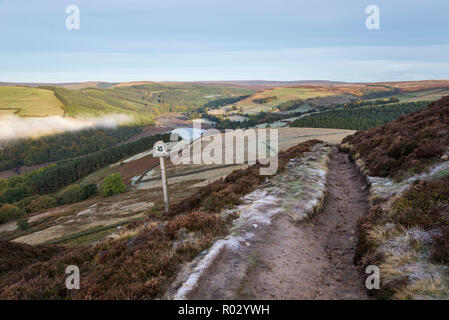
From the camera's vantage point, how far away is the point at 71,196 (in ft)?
300

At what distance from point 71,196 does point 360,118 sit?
5950 inches

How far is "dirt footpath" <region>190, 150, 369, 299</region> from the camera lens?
6250 millimetres

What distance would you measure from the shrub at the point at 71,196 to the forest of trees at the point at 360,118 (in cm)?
11235

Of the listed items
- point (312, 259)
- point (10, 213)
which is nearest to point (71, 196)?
point (10, 213)

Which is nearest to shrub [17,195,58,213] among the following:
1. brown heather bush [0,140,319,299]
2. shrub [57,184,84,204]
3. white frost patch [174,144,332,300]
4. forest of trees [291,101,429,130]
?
shrub [57,184,84,204]

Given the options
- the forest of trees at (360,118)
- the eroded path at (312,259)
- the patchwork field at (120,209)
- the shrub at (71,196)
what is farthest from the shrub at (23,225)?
the forest of trees at (360,118)

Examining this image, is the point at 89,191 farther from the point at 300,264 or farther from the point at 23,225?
the point at 300,264

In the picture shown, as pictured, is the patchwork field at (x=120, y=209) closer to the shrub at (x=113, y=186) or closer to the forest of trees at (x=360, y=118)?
the shrub at (x=113, y=186)

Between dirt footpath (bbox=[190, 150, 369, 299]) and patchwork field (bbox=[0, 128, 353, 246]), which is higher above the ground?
dirt footpath (bbox=[190, 150, 369, 299])

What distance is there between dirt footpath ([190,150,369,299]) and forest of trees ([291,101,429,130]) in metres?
132

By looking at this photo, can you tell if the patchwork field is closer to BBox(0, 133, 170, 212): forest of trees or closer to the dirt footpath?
the dirt footpath

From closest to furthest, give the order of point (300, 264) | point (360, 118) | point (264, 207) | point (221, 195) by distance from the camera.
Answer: point (300, 264)
point (264, 207)
point (221, 195)
point (360, 118)

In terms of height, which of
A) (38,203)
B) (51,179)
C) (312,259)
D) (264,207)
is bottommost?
(38,203)
